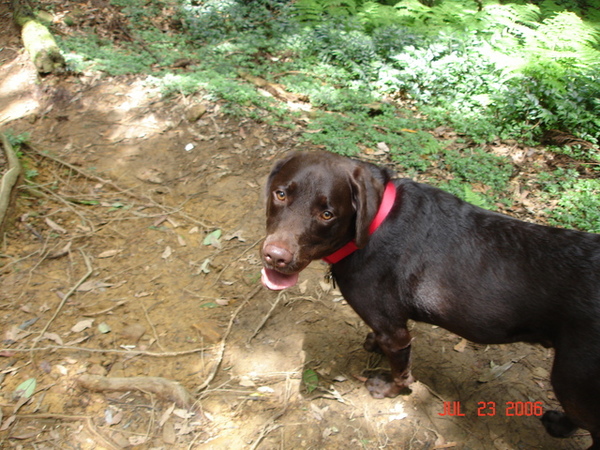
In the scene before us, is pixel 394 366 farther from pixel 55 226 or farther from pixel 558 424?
pixel 55 226

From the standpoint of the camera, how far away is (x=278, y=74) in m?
7.60

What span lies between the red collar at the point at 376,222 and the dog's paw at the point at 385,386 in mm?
1221

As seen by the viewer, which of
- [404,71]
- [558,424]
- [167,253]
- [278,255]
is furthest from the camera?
[404,71]

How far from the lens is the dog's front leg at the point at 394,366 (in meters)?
3.15

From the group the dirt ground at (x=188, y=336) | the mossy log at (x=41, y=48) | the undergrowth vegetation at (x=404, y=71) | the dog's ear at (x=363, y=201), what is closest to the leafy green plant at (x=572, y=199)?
the undergrowth vegetation at (x=404, y=71)

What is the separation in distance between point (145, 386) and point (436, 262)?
8.04 ft

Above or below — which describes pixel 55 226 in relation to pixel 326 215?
below

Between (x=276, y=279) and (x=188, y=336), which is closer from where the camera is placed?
(x=276, y=279)

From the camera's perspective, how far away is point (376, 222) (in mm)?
2984

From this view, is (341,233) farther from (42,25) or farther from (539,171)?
(42,25)

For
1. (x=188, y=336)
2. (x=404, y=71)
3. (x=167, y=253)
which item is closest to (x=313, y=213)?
(x=188, y=336)

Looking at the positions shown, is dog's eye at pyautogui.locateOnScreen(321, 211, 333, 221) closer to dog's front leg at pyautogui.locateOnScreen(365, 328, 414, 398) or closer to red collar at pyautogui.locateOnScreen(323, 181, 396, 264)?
red collar at pyautogui.locateOnScreen(323, 181, 396, 264)

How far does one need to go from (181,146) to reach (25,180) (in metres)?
1.96

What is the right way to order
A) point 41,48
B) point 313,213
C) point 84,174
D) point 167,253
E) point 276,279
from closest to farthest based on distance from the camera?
point 313,213 → point 276,279 → point 167,253 → point 84,174 → point 41,48
